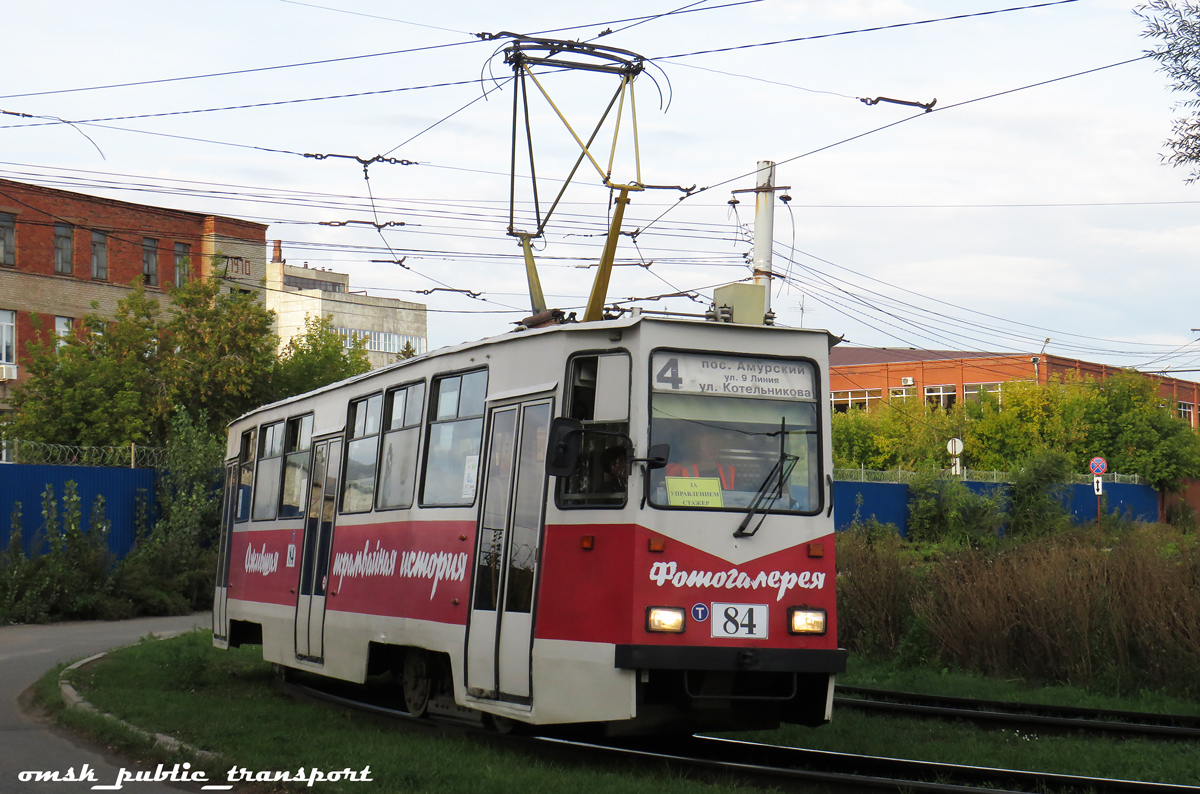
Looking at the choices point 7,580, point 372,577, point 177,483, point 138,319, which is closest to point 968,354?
point 138,319

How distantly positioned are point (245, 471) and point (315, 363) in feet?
94.8

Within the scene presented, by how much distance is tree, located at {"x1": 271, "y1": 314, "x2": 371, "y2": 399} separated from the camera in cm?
3984

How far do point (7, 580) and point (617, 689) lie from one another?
59.3 feet

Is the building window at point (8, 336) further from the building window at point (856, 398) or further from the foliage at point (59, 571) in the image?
the building window at point (856, 398)

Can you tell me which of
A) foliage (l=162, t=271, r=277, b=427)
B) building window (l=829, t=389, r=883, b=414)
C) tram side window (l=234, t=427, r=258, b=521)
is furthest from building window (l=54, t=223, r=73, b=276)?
building window (l=829, t=389, r=883, b=414)

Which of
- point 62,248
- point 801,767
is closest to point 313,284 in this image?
point 62,248

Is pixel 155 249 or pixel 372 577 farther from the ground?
pixel 155 249

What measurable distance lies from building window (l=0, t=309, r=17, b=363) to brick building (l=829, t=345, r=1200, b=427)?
4473 centimetres

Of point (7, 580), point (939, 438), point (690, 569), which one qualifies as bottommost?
point (7, 580)

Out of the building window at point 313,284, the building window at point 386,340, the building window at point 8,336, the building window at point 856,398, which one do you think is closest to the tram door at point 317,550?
the building window at point 8,336

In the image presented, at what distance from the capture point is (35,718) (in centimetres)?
1183

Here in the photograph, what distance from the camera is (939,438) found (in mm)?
59562

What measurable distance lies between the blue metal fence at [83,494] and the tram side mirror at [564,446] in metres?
18.5

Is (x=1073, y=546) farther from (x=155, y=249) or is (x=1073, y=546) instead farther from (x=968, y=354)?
(x=968, y=354)
